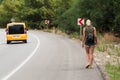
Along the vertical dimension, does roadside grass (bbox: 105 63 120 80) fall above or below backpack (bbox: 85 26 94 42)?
below

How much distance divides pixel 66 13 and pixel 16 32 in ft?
58.2

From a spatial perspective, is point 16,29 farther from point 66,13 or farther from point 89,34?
point 89,34

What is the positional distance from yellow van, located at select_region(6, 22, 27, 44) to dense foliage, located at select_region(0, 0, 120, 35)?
8.23m

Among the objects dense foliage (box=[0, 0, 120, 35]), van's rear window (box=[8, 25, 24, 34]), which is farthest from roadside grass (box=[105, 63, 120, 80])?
dense foliage (box=[0, 0, 120, 35])

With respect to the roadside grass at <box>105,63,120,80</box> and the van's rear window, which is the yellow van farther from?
the roadside grass at <box>105,63,120,80</box>

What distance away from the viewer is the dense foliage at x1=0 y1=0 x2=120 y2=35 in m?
45.3

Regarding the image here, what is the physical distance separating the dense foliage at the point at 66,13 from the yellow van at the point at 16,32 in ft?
27.0

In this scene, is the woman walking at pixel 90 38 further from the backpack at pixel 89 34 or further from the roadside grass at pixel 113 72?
the roadside grass at pixel 113 72

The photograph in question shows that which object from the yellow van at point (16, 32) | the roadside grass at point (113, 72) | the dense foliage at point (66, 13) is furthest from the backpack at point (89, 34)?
the dense foliage at point (66, 13)

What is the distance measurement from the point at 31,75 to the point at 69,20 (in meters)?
41.1

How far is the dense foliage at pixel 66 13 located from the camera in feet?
149

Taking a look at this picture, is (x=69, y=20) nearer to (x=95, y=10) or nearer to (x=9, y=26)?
(x=95, y=10)

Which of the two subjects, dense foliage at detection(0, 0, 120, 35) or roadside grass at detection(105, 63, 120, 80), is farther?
dense foliage at detection(0, 0, 120, 35)

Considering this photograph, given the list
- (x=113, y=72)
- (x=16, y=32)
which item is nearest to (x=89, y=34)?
(x=113, y=72)
